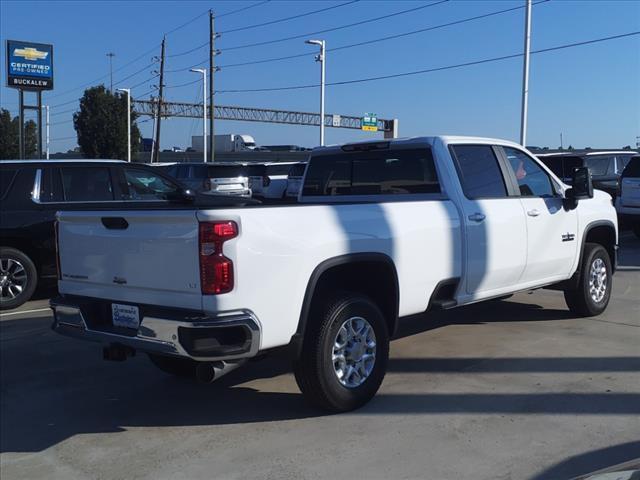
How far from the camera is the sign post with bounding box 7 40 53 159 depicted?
2145 centimetres

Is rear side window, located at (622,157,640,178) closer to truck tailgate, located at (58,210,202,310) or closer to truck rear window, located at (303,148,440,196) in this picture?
truck rear window, located at (303,148,440,196)

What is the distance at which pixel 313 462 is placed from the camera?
13.4 feet

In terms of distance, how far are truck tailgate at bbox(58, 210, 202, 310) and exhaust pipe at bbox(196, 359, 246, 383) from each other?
1.29 ft

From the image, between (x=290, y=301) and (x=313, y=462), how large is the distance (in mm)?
994

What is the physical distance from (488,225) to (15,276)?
610 centimetres

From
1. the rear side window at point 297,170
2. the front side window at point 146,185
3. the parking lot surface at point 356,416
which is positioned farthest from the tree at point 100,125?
the parking lot surface at point 356,416

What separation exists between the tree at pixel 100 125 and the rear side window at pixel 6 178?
48.2 meters

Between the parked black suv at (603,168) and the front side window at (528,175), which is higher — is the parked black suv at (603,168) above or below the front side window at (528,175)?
above

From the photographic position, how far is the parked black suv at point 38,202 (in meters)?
8.62

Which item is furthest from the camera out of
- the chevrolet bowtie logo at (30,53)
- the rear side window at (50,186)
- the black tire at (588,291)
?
the chevrolet bowtie logo at (30,53)

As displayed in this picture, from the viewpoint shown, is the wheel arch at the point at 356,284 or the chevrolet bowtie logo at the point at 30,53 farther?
the chevrolet bowtie logo at the point at 30,53

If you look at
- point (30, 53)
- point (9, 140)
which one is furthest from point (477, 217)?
point (9, 140)

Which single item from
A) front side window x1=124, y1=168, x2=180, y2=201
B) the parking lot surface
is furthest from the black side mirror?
front side window x1=124, y1=168, x2=180, y2=201

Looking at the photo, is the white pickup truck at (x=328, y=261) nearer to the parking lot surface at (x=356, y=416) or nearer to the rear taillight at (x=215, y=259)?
the rear taillight at (x=215, y=259)
